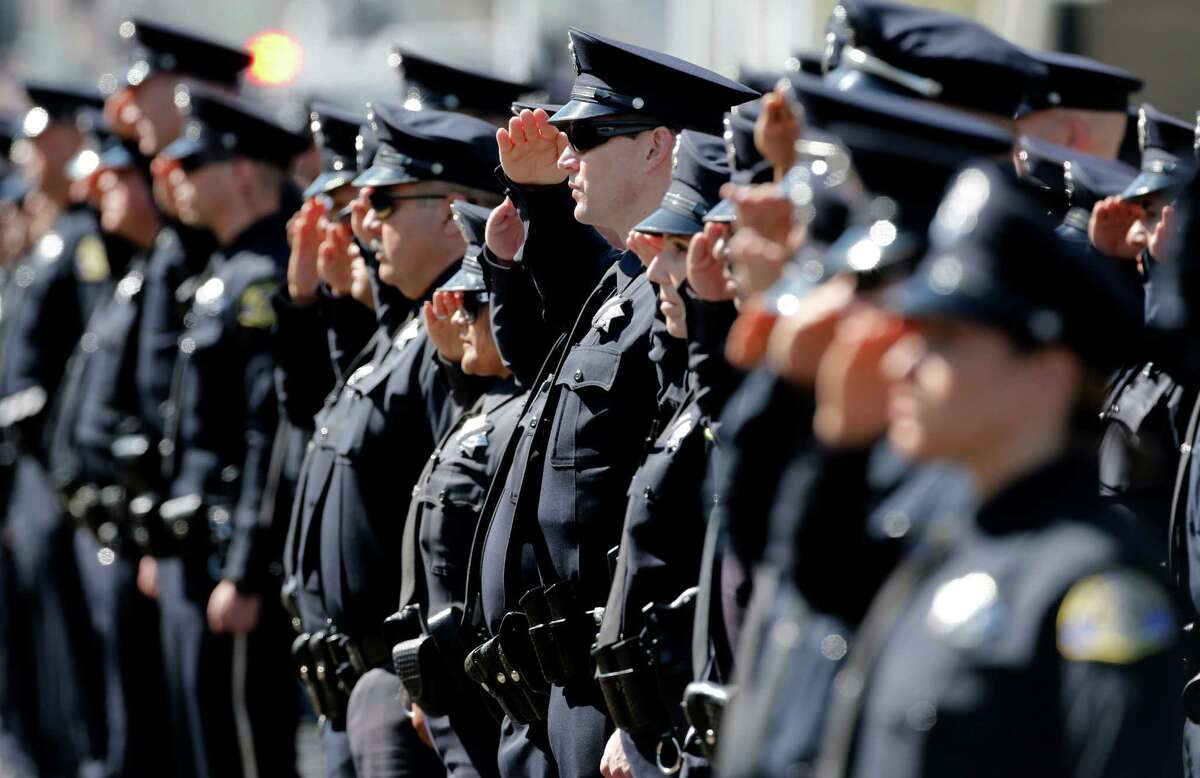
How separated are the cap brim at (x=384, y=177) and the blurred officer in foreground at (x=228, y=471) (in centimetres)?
127

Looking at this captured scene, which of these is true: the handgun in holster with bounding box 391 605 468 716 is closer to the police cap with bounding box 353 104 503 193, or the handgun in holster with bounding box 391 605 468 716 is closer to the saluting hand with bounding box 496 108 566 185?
the saluting hand with bounding box 496 108 566 185

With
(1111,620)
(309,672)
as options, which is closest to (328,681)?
(309,672)

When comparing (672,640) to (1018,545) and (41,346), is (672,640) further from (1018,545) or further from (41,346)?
(41,346)

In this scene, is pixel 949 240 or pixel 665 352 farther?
pixel 665 352

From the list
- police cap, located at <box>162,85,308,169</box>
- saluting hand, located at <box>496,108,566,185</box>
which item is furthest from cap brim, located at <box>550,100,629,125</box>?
police cap, located at <box>162,85,308,169</box>

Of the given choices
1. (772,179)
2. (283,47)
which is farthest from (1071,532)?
(283,47)

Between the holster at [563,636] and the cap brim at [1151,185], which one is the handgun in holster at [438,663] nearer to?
the holster at [563,636]

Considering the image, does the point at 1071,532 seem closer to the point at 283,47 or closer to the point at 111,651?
the point at 111,651

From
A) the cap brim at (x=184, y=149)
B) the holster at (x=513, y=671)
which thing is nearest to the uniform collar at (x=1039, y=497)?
the holster at (x=513, y=671)

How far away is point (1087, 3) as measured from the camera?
11125 mm

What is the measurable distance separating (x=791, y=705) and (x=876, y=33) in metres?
1.56

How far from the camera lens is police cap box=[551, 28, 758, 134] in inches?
187

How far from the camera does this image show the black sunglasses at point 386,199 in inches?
228

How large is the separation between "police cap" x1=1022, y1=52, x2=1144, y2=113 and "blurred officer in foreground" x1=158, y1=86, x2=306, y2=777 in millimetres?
2586
